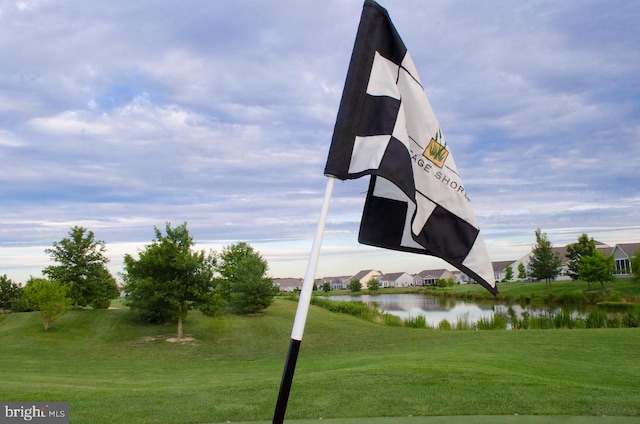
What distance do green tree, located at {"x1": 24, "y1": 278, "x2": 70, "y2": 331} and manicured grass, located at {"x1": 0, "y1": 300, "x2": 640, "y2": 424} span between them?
50.1 inches

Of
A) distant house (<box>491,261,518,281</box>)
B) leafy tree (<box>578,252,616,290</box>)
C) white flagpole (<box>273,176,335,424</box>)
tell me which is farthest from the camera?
distant house (<box>491,261,518,281</box>)

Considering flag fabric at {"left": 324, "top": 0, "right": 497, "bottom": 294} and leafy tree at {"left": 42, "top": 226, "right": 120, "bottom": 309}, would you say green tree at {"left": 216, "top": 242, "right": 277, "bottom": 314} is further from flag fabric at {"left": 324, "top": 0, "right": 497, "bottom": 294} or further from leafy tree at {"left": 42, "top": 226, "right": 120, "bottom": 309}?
flag fabric at {"left": 324, "top": 0, "right": 497, "bottom": 294}

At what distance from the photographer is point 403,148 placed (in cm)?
333

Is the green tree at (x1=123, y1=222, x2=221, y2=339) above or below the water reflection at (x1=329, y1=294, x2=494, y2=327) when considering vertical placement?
above

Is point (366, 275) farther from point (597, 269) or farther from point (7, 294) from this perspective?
point (7, 294)

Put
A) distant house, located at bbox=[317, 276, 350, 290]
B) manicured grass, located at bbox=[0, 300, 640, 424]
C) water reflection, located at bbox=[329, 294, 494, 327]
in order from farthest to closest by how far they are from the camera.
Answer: distant house, located at bbox=[317, 276, 350, 290] → water reflection, located at bbox=[329, 294, 494, 327] → manicured grass, located at bbox=[0, 300, 640, 424]

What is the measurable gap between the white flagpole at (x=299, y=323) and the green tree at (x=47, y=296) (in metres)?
27.5

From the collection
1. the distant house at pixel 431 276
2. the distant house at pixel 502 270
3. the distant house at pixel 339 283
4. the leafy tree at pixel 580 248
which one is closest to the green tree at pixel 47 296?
the leafy tree at pixel 580 248

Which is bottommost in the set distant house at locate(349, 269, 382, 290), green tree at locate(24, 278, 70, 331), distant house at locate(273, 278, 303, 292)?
green tree at locate(24, 278, 70, 331)

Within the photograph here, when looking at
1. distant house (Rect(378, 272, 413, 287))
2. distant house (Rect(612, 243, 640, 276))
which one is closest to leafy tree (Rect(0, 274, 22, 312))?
distant house (Rect(612, 243, 640, 276))

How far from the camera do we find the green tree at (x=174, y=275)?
25.4 meters

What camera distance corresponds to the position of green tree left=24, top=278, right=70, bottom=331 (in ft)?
87.9

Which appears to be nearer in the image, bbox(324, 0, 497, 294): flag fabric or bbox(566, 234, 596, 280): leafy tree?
bbox(324, 0, 497, 294): flag fabric

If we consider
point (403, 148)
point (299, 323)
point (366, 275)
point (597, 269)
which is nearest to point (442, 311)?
point (597, 269)
